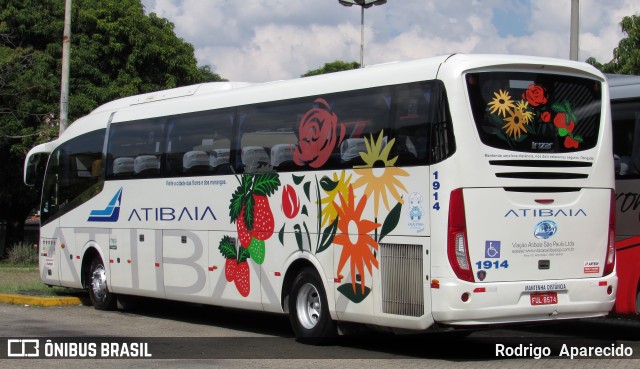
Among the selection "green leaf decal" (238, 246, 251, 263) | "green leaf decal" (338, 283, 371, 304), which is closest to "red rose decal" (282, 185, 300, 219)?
"green leaf decal" (238, 246, 251, 263)

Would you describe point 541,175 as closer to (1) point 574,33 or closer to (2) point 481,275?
(2) point 481,275

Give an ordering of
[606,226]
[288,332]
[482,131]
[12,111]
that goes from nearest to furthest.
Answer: [482,131] → [606,226] → [288,332] → [12,111]

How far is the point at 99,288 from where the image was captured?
58.8 feet

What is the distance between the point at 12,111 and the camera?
1236 inches

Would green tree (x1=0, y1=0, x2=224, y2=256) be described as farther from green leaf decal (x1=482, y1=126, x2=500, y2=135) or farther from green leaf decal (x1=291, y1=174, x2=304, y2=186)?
green leaf decal (x1=482, y1=126, x2=500, y2=135)

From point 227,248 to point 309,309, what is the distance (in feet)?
7.00

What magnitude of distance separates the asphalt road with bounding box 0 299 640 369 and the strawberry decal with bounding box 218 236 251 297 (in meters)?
0.75

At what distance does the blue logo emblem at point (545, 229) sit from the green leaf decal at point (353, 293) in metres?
2.13

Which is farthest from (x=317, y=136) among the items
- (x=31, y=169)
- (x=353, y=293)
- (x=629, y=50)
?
(x=629, y=50)

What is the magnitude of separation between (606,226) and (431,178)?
8.07 feet

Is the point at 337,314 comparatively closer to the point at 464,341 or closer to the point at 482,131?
the point at 464,341

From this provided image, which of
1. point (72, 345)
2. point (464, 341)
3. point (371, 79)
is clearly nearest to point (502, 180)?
point (371, 79)

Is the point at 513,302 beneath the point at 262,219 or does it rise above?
beneath

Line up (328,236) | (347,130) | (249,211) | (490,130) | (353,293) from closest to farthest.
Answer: (490,130)
(353,293)
(347,130)
(328,236)
(249,211)
